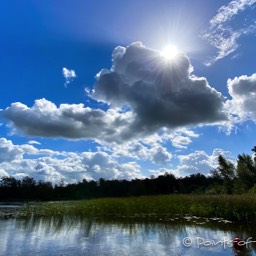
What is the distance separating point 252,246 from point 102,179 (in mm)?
108044

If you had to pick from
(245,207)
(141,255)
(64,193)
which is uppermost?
(64,193)

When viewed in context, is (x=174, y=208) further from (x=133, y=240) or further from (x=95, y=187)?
(x=95, y=187)

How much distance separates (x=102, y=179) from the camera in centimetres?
11712

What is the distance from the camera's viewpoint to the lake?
35.7ft

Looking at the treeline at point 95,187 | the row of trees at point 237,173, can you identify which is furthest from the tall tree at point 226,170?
the treeline at point 95,187

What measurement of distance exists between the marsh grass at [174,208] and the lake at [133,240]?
1587 millimetres

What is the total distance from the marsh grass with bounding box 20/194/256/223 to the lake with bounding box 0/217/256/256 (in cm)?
159

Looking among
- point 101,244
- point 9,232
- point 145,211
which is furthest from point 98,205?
point 101,244

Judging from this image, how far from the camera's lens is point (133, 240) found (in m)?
12.9

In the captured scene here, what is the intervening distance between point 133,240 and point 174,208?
424 inches

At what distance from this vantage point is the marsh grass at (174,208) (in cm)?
1836

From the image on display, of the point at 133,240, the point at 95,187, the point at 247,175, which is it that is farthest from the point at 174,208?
the point at 95,187

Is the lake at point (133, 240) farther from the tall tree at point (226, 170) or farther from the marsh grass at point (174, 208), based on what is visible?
the tall tree at point (226, 170)

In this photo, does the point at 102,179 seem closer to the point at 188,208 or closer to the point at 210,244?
the point at 188,208
